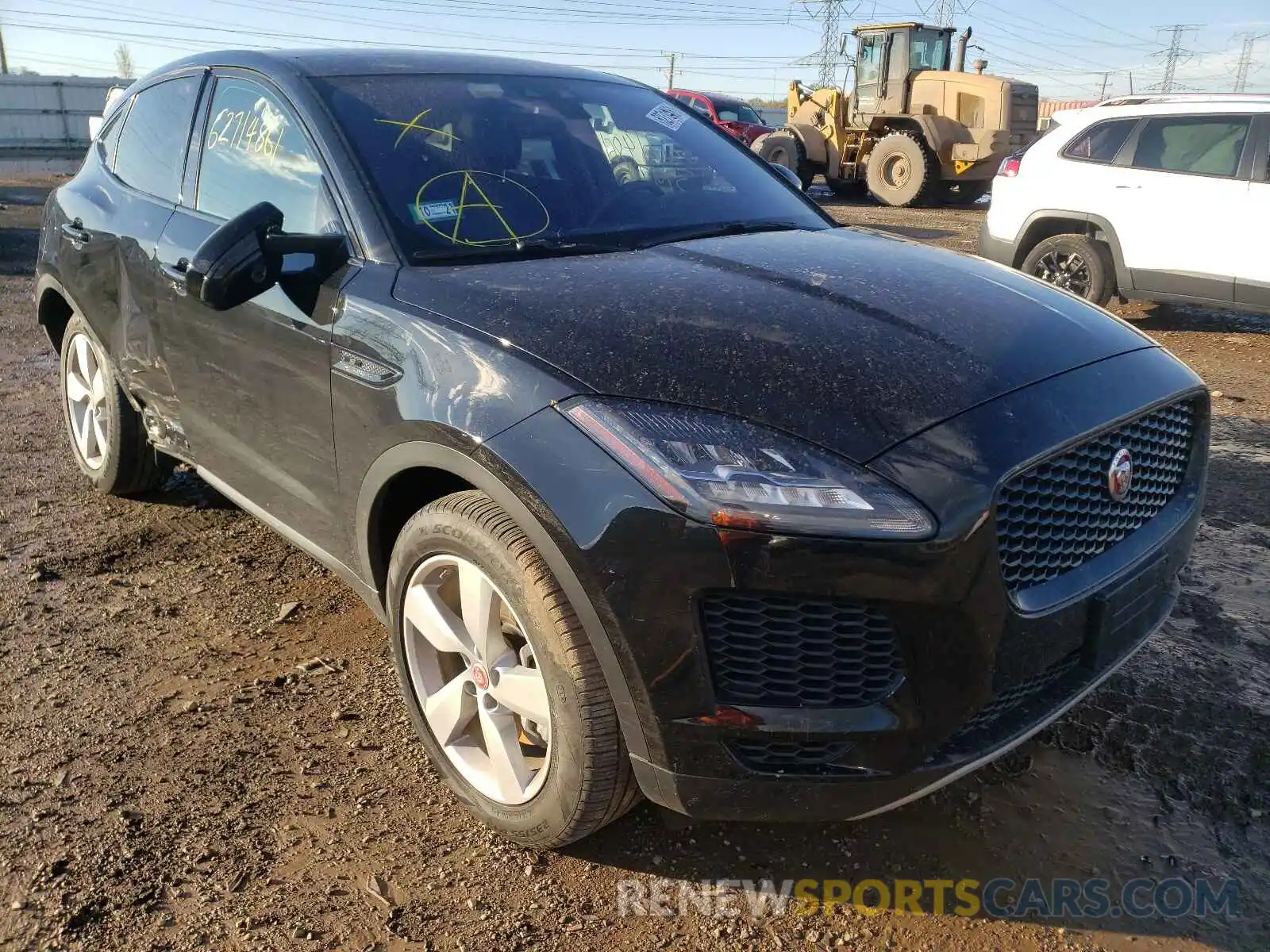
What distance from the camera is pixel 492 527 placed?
6.81 ft

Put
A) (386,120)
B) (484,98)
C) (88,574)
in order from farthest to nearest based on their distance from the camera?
(88,574)
(484,98)
(386,120)

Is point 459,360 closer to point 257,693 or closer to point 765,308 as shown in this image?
point 765,308

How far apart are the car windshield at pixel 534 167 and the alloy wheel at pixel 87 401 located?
1958 millimetres

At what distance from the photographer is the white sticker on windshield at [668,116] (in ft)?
11.5

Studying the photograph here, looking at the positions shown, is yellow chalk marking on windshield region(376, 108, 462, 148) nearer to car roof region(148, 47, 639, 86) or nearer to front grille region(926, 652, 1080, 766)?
car roof region(148, 47, 639, 86)

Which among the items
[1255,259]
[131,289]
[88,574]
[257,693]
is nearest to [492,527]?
[257,693]

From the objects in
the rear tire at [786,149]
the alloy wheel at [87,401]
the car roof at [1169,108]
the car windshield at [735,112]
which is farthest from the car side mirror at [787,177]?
the car windshield at [735,112]

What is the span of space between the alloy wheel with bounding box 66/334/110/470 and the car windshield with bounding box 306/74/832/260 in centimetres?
196

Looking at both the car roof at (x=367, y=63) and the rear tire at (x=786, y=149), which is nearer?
the car roof at (x=367, y=63)

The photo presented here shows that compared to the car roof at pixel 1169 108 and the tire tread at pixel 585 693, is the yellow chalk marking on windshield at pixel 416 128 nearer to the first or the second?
the tire tread at pixel 585 693

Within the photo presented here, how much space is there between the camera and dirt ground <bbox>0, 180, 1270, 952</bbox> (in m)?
2.13

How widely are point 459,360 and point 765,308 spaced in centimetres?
68

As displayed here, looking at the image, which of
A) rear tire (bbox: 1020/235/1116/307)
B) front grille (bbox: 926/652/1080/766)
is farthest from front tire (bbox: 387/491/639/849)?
rear tire (bbox: 1020/235/1116/307)

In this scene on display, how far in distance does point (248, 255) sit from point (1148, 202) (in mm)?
6990
